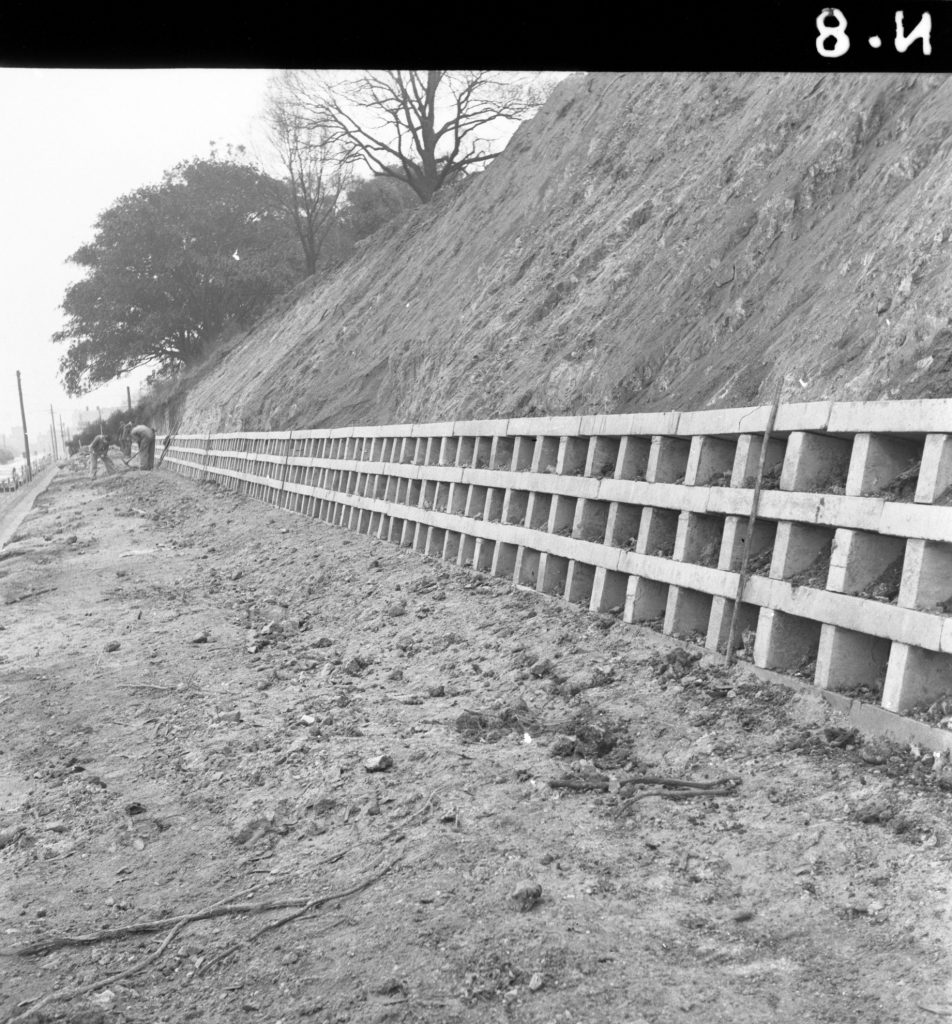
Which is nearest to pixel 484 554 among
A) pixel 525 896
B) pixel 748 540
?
pixel 748 540

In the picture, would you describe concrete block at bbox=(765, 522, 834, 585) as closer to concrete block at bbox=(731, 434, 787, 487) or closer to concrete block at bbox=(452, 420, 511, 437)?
concrete block at bbox=(731, 434, 787, 487)

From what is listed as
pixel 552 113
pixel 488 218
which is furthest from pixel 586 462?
pixel 552 113

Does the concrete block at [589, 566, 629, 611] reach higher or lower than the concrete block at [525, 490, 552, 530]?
lower

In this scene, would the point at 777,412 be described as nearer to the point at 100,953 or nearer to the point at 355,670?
the point at 355,670

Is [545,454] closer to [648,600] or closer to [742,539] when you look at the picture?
[648,600]

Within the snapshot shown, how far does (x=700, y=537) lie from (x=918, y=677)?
1945 mm

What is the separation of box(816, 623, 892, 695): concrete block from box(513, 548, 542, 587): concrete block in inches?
139

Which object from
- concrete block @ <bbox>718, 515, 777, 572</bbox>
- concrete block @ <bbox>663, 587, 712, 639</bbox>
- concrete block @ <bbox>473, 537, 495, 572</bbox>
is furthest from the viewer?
concrete block @ <bbox>473, 537, 495, 572</bbox>

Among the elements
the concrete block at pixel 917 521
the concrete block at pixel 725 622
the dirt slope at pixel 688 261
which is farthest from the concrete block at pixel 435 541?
the concrete block at pixel 917 521

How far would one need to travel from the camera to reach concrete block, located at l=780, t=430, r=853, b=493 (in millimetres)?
5383

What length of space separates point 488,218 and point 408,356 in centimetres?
350

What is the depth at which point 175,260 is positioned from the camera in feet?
150

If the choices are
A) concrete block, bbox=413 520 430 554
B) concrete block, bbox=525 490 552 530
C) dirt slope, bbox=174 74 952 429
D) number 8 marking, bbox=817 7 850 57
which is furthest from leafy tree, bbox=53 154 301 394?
number 8 marking, bbox=817 7 850 57

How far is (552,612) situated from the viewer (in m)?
7.60
